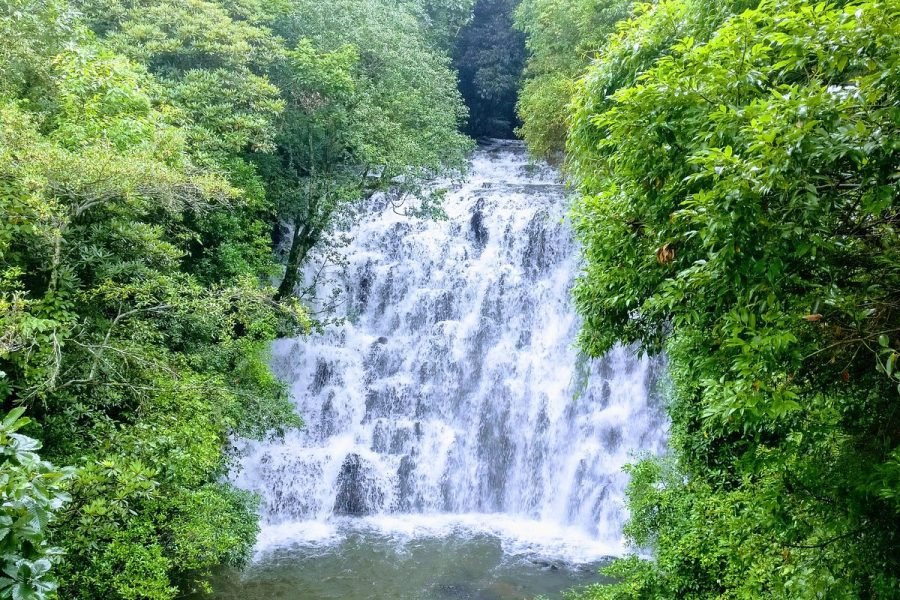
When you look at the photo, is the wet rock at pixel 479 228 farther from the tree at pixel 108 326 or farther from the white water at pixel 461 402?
the tree at pixel 108 326

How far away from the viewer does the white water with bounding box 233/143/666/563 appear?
14492mm

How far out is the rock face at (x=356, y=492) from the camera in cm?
1488

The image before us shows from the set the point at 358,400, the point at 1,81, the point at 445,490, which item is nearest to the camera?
the point at 1,81

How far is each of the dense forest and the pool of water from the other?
185 cm

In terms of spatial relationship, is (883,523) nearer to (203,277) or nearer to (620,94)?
(620,94)

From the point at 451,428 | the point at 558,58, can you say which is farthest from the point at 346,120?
the point at 558,58

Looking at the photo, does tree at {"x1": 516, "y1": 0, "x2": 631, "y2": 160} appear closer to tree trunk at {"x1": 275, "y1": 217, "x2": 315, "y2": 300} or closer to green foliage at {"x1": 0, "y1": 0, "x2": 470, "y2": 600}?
green foliage at {"x1": 0, "y1": 0, "x2": 470, "y2": 600}

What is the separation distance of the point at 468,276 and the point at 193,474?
1074 centimetres

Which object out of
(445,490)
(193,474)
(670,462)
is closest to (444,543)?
(445,490)

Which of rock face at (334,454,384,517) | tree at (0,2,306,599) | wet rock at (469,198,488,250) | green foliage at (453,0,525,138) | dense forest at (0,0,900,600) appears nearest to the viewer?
dense forest at (0,0,900,600)

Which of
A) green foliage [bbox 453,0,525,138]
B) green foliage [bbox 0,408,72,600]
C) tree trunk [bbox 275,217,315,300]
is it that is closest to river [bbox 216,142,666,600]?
tree trunk [bbox 275,217,315,300]

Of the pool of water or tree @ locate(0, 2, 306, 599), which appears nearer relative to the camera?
tree @ locate(0, 2, 306, 599)

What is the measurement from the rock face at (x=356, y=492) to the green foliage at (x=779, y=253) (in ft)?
31.0

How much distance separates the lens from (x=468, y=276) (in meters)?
17.7
